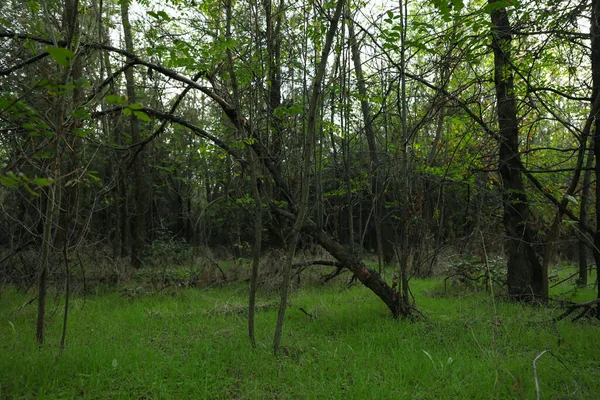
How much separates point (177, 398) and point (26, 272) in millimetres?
6682

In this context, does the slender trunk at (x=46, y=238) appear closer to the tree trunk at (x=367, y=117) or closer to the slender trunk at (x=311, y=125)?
the slender trunk at (x=311, y=125)

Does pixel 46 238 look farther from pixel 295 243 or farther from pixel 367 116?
pixel 367 116

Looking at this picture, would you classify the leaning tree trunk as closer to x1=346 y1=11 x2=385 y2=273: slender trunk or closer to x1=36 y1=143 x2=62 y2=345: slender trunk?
x1=346 y1=11 x2=385 y2=273: slender trunk

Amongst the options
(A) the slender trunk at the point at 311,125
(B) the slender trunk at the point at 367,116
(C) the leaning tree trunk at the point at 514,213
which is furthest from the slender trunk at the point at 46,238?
(C) the leaning tree trunk at the point at 514,213

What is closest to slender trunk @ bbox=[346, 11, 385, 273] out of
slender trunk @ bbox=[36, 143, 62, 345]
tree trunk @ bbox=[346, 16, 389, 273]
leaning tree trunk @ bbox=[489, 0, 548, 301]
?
tree trunk @ bbox=[346, 16, 389, 273]

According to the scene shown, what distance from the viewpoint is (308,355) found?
4215 millimetres

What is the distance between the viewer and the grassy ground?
3.32 meters

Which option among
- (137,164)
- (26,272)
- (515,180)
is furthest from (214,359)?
(137,164)

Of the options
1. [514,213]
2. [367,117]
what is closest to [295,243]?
[367,117]

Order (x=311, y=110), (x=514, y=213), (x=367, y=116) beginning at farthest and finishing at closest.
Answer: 1. (x=367, y=116)
2. (x=514, y=213)
3. (x=311, y=110)

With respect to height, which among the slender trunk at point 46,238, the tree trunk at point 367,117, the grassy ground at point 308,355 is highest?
the tree trunk at point 367,117

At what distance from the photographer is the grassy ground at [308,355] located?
3322mm

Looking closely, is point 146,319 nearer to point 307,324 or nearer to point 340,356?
point 307,324

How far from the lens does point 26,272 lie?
8039mm
